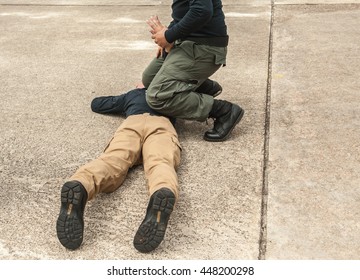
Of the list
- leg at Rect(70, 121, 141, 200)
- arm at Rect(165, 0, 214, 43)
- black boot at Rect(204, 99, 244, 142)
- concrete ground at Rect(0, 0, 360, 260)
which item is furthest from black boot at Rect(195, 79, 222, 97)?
leg at Rect(70, 121, 141, 200)

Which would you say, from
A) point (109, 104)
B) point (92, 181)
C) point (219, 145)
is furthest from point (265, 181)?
point (109, 104)

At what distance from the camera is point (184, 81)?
3.56 m

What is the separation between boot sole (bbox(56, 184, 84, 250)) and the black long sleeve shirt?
124 cm

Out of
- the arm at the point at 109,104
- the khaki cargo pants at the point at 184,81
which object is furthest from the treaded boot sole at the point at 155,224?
the arm at the point at 109,104

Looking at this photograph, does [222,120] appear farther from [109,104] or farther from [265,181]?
[109,104]

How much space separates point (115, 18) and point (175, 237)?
4.23 metres

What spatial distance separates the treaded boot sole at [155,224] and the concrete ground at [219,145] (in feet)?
0.19

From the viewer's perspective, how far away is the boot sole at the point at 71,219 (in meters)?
2.56

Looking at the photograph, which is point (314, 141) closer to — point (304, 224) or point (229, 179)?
point (229, 179)

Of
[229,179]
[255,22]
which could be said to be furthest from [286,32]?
[229,179]

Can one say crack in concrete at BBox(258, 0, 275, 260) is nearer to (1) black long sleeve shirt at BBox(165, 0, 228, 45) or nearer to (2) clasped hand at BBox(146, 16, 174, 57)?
(1) black long sleeve shirt at BBox(165, 0, 228, 45)

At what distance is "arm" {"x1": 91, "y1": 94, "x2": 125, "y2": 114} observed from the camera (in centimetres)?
384

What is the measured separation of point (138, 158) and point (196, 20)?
2.80 feet

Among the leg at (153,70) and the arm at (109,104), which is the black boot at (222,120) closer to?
the leg at (153,70)
